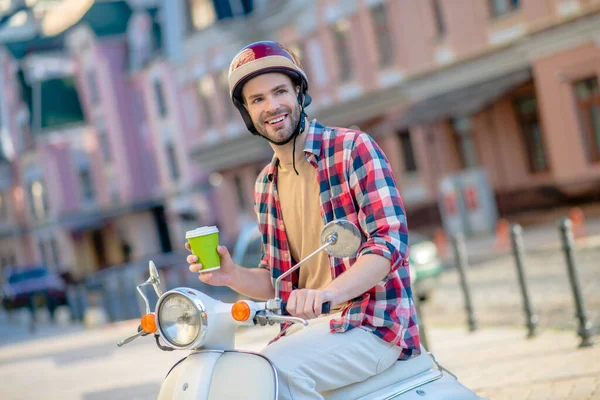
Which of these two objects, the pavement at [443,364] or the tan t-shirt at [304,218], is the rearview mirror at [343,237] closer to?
the tan t-shirt at [304,218]

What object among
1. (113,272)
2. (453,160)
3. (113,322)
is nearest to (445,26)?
(453,160)

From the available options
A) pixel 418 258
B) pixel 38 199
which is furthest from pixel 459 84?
pixel 38 199

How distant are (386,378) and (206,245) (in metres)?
0.77

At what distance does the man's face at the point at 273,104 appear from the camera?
319cm

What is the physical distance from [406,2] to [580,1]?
5995 millimetres

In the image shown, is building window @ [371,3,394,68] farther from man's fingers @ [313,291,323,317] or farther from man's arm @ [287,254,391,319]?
man's fingers @ [313,291,323,317]

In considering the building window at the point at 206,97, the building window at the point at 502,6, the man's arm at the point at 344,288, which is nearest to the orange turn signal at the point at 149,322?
the man's arm at the point at 344,288

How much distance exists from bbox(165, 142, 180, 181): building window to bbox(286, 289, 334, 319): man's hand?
→ 37.7 metres

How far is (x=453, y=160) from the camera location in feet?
79.0

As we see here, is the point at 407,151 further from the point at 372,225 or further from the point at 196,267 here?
the point at 196,267

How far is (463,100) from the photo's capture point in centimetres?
2147

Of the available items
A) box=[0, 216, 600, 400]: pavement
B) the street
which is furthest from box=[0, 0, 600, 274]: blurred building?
the street

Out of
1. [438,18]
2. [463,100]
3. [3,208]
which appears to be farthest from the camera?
[3,208]

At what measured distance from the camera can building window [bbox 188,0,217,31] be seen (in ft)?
109
